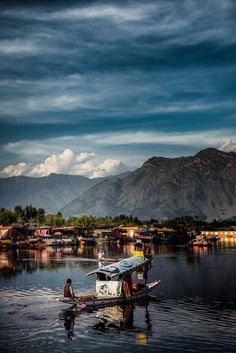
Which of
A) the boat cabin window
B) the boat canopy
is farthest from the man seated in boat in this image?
the boat cabin window

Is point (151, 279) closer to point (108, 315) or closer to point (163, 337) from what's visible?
point (108, 315)

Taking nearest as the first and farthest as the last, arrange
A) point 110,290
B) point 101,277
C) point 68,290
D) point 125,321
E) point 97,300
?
point 125,321
point 68,290
point 97,300
point 110,290
point 101,277

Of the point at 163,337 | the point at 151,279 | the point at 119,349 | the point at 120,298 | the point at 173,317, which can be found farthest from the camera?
the point at 151,279

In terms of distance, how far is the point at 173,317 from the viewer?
46188 millimetres

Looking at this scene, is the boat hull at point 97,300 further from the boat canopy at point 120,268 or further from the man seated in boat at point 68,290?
the boat canopy at point 120,268

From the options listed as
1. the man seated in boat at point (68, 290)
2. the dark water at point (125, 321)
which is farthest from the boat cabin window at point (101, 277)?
the man seated in boat at point (68, 290)

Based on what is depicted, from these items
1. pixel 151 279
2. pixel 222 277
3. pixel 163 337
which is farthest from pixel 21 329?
pixel 222 277

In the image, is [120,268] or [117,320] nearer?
[117,320]

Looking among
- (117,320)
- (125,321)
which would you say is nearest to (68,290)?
(117,320)

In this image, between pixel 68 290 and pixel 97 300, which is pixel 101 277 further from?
pixel 68 290

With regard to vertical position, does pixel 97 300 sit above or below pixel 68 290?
below

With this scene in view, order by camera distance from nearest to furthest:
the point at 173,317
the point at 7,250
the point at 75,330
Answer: the point at 75,330 → the point at 173,317 → the point at 7,250

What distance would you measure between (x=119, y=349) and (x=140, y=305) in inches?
636

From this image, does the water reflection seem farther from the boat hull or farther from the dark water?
the boat hull
